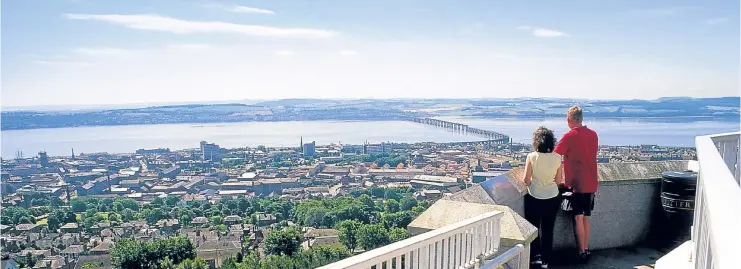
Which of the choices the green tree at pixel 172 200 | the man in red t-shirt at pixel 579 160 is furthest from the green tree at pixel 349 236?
the green tree at pixel 172 200

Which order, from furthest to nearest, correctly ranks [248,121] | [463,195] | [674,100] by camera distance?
[248,121], [674,100], [463,195]

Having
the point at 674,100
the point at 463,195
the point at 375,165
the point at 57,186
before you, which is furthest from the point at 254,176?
the point at 463,195

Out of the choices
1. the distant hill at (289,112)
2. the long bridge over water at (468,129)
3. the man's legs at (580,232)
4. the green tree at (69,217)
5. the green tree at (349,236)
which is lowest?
the green tree at (69,217)

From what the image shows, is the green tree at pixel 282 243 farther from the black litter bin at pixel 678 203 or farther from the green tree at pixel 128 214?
the green tree at pixel 128 214

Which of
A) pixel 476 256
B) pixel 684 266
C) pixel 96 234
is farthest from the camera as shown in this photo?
pixel 96 234

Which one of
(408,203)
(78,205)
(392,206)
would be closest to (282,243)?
(392,206)

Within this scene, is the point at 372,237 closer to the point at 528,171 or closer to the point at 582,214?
the point at 582,214

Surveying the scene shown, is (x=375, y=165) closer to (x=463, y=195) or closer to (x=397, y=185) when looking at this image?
(x=397, y=185)

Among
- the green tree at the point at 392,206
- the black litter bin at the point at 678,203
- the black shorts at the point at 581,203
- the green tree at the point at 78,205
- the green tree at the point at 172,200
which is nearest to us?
the black shorts at the point at 581,203
